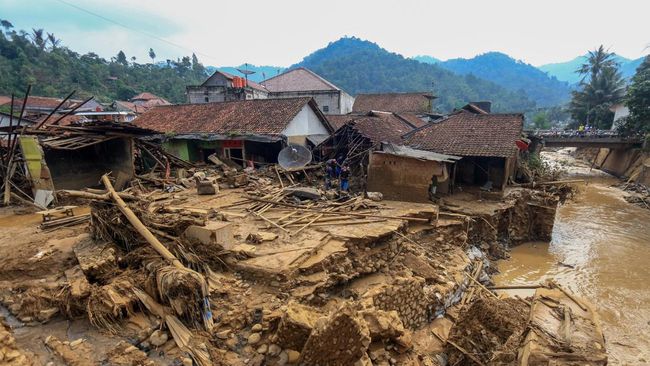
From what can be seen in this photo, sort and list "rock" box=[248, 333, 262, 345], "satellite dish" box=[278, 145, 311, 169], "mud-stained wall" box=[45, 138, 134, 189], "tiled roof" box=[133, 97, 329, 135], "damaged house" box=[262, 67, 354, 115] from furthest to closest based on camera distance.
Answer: "damaged house" box=[262, 67, 354, 115] < "tiled roof" box=[133, 97, 329, 135] < "satellite dish" box=[278, 145, 311, 169] < "mud-stained wall" box=[45, 138, 134, 189] < "rock" box=[248, 333, 262, 345]

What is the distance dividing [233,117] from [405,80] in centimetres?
9505

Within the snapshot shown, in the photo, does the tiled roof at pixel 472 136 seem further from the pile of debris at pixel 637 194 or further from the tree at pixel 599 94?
the tree at pixel 599 94

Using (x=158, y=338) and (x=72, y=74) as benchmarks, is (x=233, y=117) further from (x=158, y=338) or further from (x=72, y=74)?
(x=72, y=74)

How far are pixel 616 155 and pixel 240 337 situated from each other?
131 ft

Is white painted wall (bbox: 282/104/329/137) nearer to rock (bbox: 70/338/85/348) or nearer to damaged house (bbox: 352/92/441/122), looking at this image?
rock (bbox: 70/338/85/348)

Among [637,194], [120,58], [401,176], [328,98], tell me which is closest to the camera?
[401,176]

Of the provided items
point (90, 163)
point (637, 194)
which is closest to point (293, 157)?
point (90, 163)

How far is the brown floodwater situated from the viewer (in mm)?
8898

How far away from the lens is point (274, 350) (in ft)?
16.4

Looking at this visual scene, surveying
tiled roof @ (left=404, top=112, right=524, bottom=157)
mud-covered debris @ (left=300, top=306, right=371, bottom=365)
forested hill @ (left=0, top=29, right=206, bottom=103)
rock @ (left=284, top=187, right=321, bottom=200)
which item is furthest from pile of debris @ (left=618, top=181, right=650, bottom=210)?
forested hill @ (left=0, top=29, right=206, bottom=103)

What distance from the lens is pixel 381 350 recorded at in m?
5.38

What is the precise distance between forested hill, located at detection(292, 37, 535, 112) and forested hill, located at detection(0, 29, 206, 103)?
50.2 metres

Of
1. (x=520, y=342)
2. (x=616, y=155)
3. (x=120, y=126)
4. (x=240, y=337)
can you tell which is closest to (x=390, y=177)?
(x=520, y=342)

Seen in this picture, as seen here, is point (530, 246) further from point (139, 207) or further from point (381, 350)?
point (139, 207)
